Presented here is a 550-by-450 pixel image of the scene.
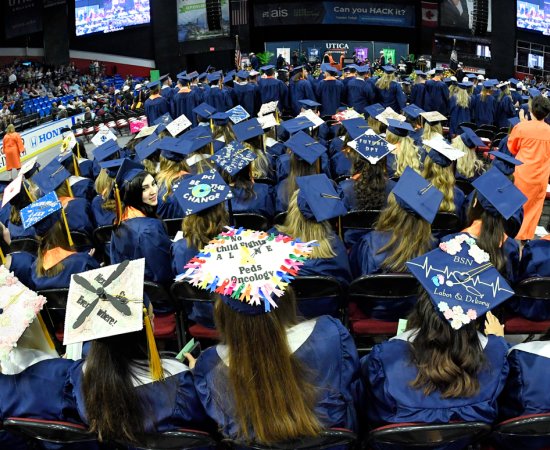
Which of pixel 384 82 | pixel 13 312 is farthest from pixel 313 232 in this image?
pixel 384 82

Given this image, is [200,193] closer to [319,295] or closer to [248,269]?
[319,295]

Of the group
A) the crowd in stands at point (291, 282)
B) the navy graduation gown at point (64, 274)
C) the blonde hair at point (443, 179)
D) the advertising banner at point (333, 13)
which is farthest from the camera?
the advertising banner at point (333, 13)

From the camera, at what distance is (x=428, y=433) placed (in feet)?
5.97

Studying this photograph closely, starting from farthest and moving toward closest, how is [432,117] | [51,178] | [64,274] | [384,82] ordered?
[384,82], [432,117], [51,178], [64,274]

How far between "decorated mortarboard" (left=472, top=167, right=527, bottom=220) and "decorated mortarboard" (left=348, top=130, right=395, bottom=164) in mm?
1233

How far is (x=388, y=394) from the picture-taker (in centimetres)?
200

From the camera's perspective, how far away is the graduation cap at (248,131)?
19.4ft

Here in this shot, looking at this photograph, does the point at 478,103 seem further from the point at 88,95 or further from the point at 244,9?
the point at 88,95

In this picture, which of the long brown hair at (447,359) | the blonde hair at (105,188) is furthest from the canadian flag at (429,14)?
the long brown hair at (447,359)

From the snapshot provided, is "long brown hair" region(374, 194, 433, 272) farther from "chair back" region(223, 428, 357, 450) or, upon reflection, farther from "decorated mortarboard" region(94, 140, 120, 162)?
"decorated mortarboard" region(94, 140, 120, 162)

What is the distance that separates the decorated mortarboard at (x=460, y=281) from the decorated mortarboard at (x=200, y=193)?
177 centimetres

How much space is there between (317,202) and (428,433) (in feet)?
5.52

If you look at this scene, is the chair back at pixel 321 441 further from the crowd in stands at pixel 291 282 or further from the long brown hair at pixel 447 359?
the long brown hair at pixel 447 359

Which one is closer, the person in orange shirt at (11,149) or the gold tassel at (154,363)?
the gold tassel at (154,363)
